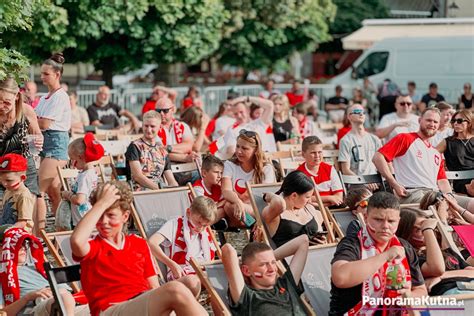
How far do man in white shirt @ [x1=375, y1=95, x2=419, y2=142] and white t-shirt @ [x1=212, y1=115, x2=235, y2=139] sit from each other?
224cm

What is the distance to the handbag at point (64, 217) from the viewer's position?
10.4 metres

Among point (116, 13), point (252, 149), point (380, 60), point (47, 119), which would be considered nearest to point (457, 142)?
point (252, 149)

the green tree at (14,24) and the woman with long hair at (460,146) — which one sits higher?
the green tree at (14,24)

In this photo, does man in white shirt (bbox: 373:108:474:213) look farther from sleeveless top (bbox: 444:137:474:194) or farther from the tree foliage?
the tree foliage

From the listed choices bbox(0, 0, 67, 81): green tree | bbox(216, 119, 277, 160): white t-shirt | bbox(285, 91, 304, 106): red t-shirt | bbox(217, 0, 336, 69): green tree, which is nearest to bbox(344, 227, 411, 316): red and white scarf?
bbox(0, 0, 67, 81): green tree

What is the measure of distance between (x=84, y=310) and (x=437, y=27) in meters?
25.6

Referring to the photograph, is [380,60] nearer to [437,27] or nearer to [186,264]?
[437,27]

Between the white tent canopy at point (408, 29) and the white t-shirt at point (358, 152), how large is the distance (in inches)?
710

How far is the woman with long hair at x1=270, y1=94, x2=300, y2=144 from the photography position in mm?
15812

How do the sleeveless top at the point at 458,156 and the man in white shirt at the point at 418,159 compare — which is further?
the sleeveless top at the point at 458,156

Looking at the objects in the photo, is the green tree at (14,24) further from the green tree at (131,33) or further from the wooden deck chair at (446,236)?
the green tree at (131,33)

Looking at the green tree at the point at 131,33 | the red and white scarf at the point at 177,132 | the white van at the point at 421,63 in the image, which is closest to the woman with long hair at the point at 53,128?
the red and white scarf at the point at 177,132

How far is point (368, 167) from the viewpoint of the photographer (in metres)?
12.6

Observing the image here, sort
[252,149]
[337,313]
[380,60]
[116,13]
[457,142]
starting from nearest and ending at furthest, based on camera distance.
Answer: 1. [337,313]
2. [252,149]
3. [457,142]
4. [116,13]
5. [380,60]
